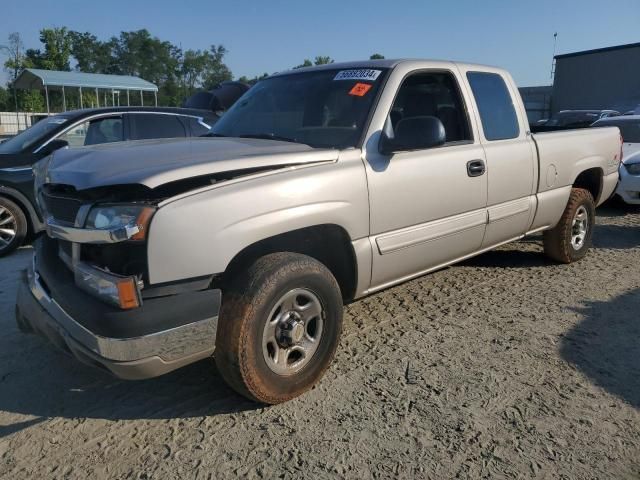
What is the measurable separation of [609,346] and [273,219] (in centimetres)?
259

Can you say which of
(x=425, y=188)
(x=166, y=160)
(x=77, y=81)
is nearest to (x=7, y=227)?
(x=166, y=160)

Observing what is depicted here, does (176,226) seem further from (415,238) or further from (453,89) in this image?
(453,89)

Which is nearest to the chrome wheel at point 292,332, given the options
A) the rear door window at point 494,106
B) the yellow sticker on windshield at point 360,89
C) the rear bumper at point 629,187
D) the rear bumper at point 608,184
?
the yellow sticker on windshield at point 360,89

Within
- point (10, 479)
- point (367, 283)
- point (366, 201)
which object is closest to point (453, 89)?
point (366, 201)

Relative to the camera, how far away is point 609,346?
371cm

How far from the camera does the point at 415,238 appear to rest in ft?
12.1

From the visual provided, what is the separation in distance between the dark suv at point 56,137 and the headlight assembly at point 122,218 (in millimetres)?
4174

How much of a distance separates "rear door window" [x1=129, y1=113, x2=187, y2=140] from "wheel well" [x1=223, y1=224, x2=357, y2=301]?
423cm

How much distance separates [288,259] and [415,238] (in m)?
1.15

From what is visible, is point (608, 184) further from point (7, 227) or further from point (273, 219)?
point (7, 227)

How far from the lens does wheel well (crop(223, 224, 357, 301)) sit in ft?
9.71

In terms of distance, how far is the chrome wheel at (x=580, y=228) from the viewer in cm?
575

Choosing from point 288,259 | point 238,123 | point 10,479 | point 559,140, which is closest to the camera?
point 10,479

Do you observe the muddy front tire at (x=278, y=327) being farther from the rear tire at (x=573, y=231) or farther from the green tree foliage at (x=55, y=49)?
the green tree foliage at (x=55, y=49)
